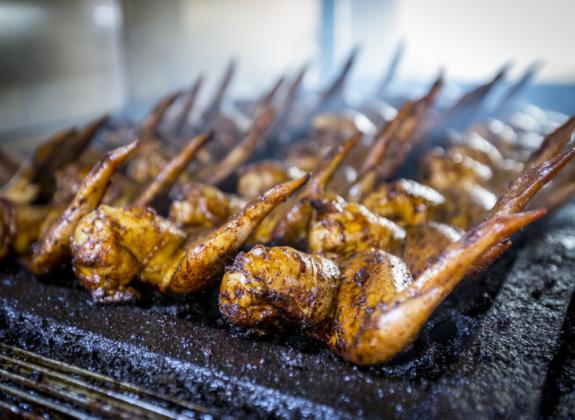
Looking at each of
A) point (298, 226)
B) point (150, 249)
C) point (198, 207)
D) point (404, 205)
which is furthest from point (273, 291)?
point (404, 205)

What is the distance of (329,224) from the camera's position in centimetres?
277

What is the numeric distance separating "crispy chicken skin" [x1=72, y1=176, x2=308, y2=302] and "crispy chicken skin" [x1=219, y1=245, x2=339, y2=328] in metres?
0.24

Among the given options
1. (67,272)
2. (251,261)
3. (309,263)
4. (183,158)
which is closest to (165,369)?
(251,261)

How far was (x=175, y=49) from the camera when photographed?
27.8 ft

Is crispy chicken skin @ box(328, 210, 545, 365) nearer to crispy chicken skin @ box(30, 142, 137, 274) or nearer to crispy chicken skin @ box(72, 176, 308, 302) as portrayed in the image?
crispy chicken skin @ box(72, 176, 308, 302)

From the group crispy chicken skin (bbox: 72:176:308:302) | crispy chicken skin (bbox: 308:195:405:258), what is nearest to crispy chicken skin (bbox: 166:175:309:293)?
crispy chicken skin (bbox: 72:176:308:302)

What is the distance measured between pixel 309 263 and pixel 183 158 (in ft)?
4.74

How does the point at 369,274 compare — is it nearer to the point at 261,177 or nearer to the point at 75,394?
the point at 75,394

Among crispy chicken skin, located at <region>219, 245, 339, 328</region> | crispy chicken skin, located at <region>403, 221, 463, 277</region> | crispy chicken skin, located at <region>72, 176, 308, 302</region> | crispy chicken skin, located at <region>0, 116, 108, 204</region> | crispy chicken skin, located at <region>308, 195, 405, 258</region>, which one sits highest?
crispy chicken skin, located at <region>403, 221, 463, 277</region>

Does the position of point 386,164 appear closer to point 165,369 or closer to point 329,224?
point 329,224

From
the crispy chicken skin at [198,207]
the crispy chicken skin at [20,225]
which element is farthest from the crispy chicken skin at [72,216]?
the crispy chicken skin at [198,207]

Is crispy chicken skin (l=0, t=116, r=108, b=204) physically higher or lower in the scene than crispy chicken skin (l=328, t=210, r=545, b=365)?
lower

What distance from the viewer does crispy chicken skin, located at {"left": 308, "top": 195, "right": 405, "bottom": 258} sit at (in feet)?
9.01

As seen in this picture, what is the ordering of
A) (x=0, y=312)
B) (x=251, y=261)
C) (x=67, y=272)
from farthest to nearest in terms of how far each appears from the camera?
(x=67, y=272)
(x=0, y=312)
(x=251, y=261)
